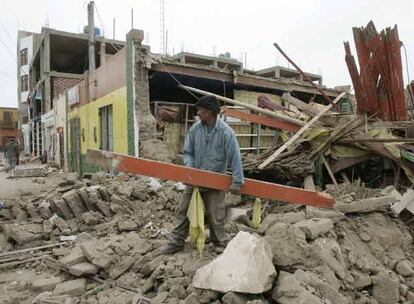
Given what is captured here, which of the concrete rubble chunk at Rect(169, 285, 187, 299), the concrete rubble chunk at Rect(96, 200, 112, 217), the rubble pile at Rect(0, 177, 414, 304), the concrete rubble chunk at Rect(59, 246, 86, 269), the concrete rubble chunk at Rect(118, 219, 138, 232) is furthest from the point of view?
the concrete rubble chunk at Rect(96, 200, 112, 217)

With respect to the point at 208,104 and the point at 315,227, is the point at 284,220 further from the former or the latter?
the point at 208,104

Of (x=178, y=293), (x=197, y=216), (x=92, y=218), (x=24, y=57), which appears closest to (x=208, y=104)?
(x=197, y=216)

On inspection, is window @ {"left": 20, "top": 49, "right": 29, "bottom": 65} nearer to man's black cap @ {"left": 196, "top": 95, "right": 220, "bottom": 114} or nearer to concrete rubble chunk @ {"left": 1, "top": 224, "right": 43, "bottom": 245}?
concrete rubble chunk @ {"left": 1, "top": 224, "right": 43, "bottom": 245}

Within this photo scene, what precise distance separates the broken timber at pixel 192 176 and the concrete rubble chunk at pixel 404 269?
95 centimetres

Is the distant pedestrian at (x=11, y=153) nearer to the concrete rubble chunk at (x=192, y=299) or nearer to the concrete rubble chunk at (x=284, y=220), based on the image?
the concrete rubble chunk at (x=284, y=220)

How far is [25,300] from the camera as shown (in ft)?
13.2

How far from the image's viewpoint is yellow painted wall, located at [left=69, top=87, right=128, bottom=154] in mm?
11102

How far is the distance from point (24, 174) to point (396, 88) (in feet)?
47.5

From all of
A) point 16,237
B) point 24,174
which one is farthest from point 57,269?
point 24,174

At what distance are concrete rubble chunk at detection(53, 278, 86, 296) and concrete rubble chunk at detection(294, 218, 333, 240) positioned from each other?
2.30 m

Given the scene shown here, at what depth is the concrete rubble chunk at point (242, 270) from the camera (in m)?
2.99

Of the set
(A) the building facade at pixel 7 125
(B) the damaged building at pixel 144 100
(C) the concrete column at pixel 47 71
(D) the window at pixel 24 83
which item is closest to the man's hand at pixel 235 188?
(B) the damaged building at pixel 144 100

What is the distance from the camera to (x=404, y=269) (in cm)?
392

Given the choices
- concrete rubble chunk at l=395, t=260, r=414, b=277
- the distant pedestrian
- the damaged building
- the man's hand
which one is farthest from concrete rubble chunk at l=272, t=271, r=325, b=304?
the distant pedestrian
